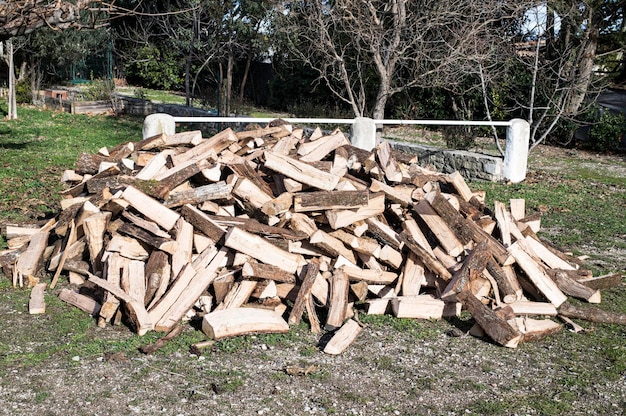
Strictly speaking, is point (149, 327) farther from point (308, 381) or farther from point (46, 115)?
point (46, 115)

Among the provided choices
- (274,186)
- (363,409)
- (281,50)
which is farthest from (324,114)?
(363,409)

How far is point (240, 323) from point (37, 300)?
1.59 metres

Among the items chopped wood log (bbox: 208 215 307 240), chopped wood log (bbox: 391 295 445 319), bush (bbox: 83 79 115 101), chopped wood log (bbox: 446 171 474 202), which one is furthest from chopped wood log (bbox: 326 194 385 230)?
bush (bbox: 83 79 115 101)

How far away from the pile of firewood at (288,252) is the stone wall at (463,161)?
4.40 meters

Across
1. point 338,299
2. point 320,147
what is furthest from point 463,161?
point 338,299

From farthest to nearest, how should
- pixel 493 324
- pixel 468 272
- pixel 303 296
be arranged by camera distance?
pixel 468 272, pixel 303 296, pixel 493 324

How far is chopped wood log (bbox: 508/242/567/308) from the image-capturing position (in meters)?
5.02

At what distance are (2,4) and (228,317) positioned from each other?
5425 mm

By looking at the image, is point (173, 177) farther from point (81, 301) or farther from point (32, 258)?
point (32, 258)

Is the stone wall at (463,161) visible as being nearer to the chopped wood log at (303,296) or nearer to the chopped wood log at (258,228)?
the chopped wood log at (258,228)

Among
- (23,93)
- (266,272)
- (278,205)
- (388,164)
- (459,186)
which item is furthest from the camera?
(23,93)

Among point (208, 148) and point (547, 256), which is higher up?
point (208, 148)

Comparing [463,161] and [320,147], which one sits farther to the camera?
[463,161]

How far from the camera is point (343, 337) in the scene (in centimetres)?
423
